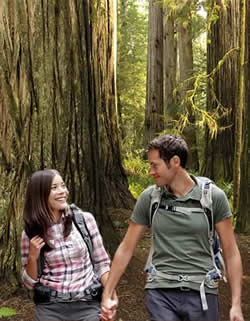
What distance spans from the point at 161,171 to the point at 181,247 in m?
0.46

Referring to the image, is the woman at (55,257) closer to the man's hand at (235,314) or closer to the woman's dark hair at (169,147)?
the woman's dark hair at (169,147)

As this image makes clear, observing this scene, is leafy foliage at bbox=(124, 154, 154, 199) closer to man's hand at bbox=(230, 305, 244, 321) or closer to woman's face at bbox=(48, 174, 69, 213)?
woman's face at bbox=(48, 174, 69, 213)

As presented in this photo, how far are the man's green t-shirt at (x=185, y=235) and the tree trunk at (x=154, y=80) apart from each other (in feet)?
47.0

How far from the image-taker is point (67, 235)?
3287mm

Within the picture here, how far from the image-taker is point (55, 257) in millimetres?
3238

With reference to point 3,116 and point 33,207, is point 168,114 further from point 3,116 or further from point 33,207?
point 33,207

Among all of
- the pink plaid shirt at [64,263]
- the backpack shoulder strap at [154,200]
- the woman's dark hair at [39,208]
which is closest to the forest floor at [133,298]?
the pink plaid shirt at [64,263]

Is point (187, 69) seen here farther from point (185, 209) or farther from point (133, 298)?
point (185, 209)

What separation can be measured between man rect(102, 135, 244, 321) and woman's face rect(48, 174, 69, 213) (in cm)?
49

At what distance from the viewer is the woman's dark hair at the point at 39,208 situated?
10.7 feet

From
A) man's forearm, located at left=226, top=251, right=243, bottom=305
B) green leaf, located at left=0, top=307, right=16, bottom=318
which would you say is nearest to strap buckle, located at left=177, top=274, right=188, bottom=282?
man's forearm, located at left=226, top=251, right=243, bottom=305

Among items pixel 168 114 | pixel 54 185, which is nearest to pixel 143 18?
pixel 168 114

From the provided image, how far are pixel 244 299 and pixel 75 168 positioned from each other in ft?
7.79

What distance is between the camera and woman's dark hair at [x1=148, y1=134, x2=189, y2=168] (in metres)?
3.20
